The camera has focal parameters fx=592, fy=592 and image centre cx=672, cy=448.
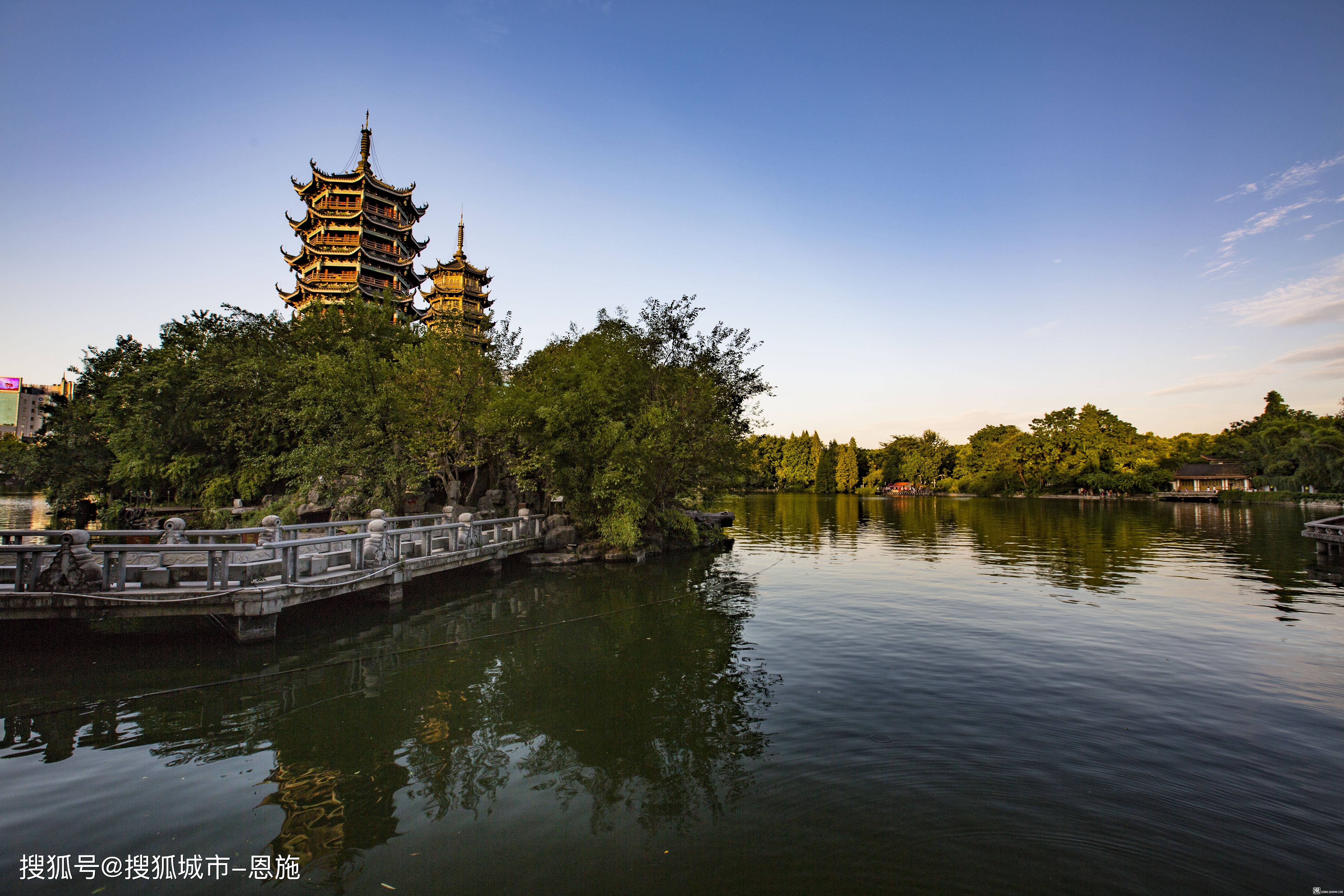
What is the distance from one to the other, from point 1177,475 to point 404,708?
10420 centimetres

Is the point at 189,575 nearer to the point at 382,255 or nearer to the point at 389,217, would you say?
the point at 382,255

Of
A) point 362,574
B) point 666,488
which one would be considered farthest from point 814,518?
point 362,574

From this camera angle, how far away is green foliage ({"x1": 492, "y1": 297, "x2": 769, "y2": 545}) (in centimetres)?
2333

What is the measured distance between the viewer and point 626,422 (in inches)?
1025

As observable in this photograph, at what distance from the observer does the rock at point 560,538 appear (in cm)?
2497

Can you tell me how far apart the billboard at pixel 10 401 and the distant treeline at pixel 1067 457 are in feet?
579

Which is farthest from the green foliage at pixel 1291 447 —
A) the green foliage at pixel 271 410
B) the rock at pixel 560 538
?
the green foliage at pixel 271 410

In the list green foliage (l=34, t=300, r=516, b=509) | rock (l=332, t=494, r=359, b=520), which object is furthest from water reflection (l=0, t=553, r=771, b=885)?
green foliage (l=34, t=300, r=516, b=509)

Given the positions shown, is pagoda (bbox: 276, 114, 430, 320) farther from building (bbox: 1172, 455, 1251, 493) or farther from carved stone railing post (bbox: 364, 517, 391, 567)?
building (bbox: 1172, 455, 1251, 493)

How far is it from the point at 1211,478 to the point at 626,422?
296 feet

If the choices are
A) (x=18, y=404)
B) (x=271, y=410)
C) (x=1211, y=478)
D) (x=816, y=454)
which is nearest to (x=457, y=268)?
(x=271, y=410)

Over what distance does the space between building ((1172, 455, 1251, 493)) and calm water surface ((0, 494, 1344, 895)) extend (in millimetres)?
80843

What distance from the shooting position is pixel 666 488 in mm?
27656

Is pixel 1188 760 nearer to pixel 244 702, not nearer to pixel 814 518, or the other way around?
pixel 244 702
